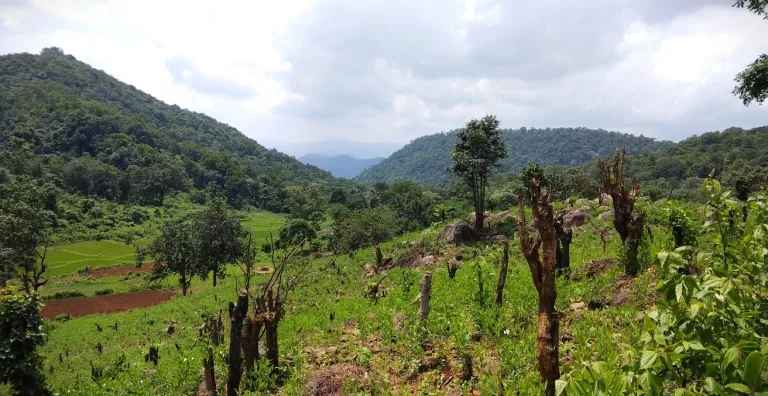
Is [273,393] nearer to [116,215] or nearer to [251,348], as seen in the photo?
[251,348]

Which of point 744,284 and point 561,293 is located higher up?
point 744,284

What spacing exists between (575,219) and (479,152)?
8672 millimetres

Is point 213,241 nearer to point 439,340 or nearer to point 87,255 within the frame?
point 439,340

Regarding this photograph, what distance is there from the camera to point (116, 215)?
293ft

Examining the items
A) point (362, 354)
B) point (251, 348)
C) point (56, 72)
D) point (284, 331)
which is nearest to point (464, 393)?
point (362, 354)

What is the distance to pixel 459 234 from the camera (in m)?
29.5

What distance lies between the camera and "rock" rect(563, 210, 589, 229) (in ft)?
85.9

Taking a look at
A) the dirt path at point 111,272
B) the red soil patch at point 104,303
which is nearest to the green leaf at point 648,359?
the red soil patch at point 104,303

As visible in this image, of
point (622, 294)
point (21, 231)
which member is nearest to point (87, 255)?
point (21, 231)

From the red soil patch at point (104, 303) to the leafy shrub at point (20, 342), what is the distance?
95.7 feet

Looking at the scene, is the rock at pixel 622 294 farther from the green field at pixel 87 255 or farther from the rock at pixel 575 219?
the green field at pixel 87 255

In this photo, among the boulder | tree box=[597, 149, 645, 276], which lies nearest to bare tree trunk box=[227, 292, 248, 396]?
tree box=[597, 149, 645, 276]

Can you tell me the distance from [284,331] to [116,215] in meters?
92.8

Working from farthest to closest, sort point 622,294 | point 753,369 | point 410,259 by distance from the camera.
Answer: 1. point 410,259
2. point 622,294
3. point 753,369
